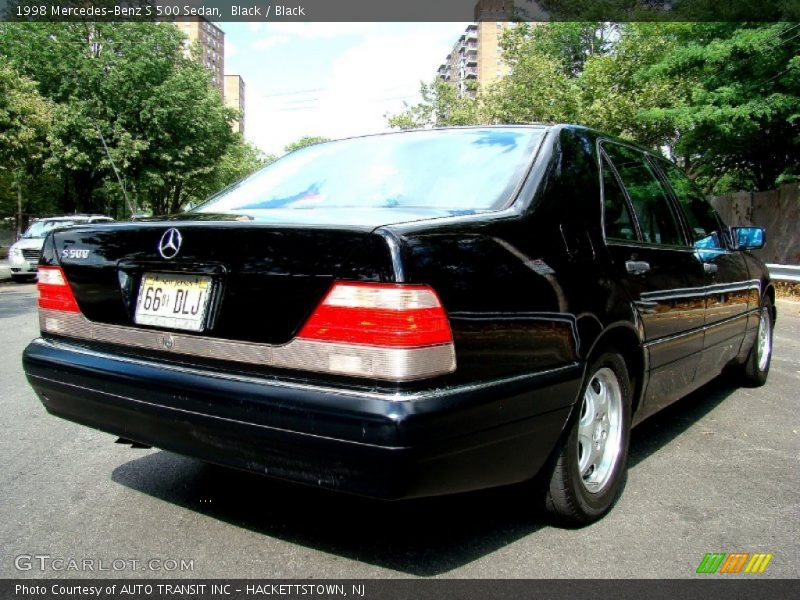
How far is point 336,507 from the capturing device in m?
3.09

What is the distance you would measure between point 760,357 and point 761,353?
0.15 feet

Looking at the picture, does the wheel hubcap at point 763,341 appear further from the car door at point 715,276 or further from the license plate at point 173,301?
the license plate at point 173,301

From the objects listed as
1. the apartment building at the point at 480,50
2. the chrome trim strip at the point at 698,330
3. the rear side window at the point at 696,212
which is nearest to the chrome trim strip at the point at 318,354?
the chrome trim strip at the point at 698,330

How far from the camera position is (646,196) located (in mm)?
3789

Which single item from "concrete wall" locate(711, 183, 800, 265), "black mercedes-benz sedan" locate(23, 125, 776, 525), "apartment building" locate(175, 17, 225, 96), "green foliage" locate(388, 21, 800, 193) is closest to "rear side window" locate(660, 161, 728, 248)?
"black mercedes-benz sedan" locate(23, 125, 776, 525)

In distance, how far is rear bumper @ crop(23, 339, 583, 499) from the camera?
211cm

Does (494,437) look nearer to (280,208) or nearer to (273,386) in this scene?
(273,386)

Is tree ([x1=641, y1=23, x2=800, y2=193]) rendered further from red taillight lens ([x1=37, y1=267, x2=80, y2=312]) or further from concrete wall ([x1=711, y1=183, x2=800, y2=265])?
red taillight lens ([x1=37, y1=267, x2=80, y2=312])

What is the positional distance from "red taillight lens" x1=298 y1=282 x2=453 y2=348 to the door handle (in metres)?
1.31

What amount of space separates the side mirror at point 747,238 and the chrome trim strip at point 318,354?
371 cm

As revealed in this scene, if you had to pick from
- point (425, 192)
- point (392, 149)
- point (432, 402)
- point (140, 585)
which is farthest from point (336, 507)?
point (392, 149)

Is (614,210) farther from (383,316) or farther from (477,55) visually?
(477,55)

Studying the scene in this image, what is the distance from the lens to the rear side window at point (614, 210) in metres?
3.20

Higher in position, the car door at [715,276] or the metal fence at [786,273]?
the car door at [715,276]
